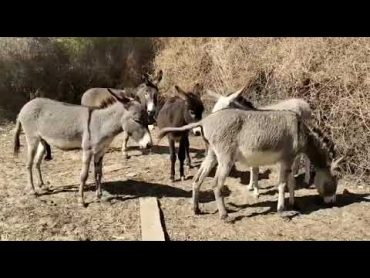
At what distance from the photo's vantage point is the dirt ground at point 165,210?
628 centimetres

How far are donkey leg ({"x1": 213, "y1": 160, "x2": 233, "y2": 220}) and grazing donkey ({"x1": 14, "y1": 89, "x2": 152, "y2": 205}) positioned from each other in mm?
1092

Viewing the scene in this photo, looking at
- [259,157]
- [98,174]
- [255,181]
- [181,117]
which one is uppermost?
[181,117]

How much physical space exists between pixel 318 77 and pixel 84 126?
4.22m

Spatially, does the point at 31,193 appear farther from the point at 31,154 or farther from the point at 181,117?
the point at 181,117

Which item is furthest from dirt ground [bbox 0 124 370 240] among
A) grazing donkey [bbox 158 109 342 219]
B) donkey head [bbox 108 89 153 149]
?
donkey head [bbox 108 89 153 149]

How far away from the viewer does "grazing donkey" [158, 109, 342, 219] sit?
6.46 m

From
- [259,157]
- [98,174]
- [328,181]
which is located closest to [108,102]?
[98,174]

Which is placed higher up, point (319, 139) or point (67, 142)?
point (319, 139)

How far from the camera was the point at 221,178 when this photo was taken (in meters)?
6.50

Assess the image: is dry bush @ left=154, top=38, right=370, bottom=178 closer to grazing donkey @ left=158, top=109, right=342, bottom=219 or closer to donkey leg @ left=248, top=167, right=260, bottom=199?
grazing donkey @ left=158, top=109, right=342, bottom=219

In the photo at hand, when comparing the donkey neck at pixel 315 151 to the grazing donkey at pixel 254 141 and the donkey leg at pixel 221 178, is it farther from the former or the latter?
the donkey leg at pixel 221 178

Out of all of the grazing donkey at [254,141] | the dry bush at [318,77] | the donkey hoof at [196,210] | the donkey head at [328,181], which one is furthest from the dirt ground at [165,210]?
the dry bush at [318,77]

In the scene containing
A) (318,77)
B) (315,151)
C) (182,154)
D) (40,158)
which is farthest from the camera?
(318,77)

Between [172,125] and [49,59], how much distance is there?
747 centimetres
